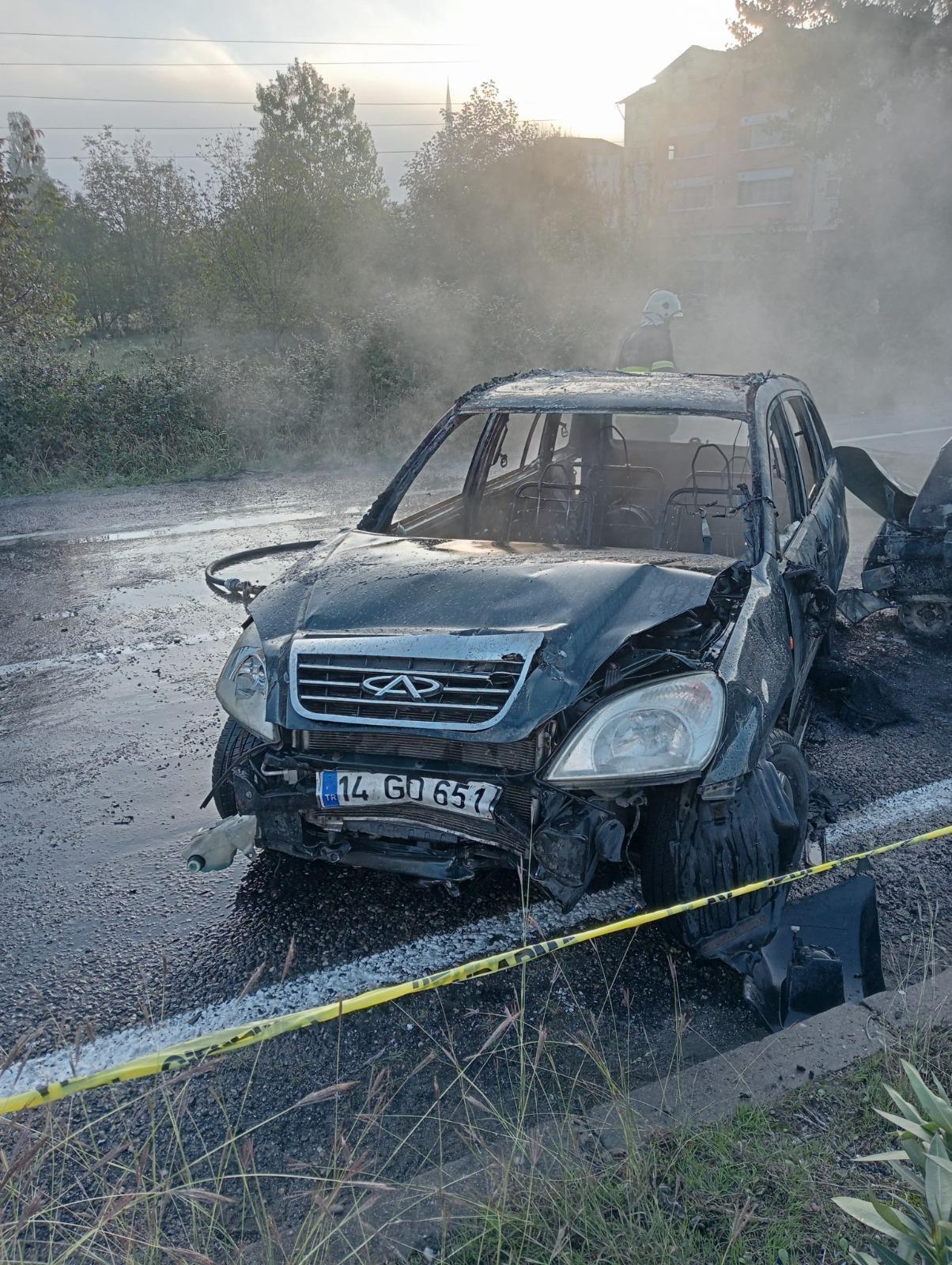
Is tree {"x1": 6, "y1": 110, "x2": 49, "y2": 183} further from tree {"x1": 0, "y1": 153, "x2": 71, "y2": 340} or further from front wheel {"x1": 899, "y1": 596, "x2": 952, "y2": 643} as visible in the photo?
front wheel {"x1": 899, "y1": 596, "x2": 952, "y2": 643}

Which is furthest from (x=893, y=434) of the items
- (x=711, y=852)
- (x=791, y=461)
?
(x=711, y=852)

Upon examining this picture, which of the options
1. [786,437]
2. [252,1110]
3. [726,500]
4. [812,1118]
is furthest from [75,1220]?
[786,437]

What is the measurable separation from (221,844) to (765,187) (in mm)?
48810

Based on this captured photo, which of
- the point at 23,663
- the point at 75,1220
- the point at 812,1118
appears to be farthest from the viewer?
the point at 23,663

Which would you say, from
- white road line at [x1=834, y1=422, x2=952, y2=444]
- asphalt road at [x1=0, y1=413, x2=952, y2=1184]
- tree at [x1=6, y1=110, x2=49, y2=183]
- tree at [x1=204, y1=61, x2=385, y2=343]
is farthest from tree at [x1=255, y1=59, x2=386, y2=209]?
asphalt road at [x1=0, y1=413, x2=952, y2=1184]

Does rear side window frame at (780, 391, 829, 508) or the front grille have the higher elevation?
rear side window frame at (780, 391, 829, 508)

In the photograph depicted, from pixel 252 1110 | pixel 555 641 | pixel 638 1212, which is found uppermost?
pixel 555 641

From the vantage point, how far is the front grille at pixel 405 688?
275cm

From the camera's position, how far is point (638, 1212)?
188 cm

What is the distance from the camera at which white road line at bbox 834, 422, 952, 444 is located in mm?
14195

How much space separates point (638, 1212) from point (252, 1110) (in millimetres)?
1008

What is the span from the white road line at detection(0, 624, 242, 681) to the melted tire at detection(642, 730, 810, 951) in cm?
389

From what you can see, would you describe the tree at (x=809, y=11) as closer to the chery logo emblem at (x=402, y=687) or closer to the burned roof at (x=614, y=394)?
the burned roof at (x=614, y=394)

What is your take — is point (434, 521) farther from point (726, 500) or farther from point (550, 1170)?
point (550, 1170)
